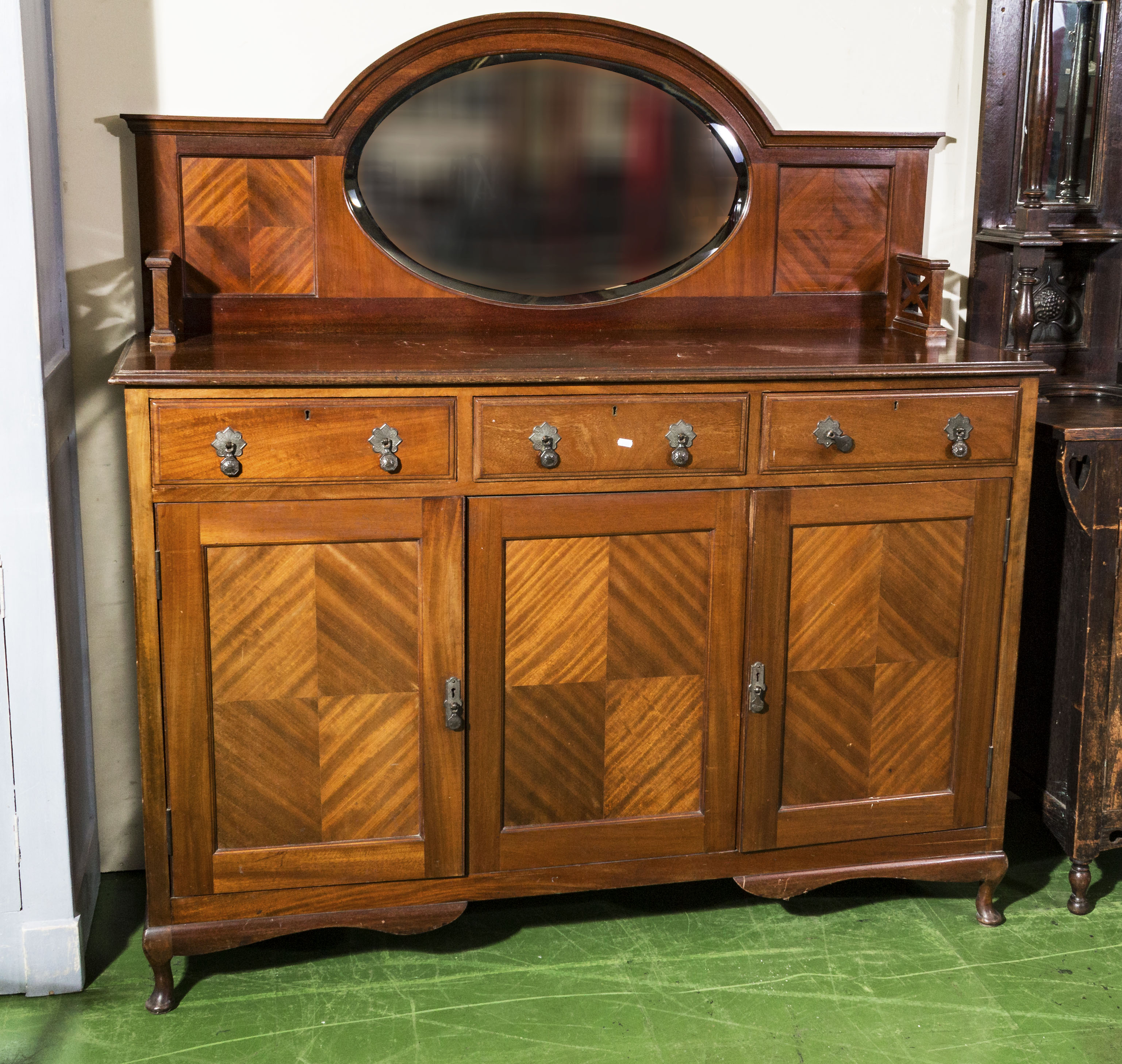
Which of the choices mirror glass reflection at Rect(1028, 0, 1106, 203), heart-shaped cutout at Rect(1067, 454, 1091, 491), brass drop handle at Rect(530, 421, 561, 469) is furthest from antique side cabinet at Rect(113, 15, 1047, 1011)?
mirror glass reflection at Rect(1028, 0, 1106, 203)

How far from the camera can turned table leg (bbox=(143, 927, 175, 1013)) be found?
8.09 ft

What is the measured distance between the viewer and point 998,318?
10.3 ft

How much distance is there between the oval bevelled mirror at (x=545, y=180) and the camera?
9.19 feet

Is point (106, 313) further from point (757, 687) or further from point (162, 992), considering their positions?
point (757, 687)

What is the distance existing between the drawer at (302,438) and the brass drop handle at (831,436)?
29.4 inches

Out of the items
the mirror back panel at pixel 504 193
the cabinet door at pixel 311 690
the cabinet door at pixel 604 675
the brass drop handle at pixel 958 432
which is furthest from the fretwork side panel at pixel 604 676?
the mirror back panel at pixel 504 193

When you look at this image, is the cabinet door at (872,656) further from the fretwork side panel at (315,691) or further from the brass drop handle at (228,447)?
the brass drop handle at (228,447)

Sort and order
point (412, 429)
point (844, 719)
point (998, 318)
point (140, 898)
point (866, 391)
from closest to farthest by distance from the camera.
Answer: point (412, 429) < point (866, 391) < point (844, 719) < point (140, 898) < point (998, 318)

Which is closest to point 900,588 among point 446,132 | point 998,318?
point 998,318

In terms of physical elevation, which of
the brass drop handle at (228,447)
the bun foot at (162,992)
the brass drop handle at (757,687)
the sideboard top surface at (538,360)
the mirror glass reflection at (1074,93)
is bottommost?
the bun foot at (162,992)

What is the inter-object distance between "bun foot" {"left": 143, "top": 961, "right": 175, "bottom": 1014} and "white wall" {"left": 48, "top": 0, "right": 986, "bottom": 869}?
0.61 metres

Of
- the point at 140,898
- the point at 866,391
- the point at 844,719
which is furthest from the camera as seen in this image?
the point at 140,898

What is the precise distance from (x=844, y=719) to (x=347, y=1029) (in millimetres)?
1218

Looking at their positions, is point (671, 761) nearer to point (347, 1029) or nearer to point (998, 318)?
point (347, 1029)
